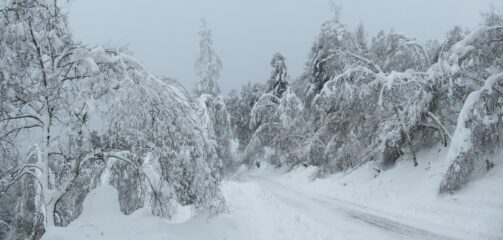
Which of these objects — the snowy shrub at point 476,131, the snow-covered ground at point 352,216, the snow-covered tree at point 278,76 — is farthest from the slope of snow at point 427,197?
the snow-covered tree at point 278,76

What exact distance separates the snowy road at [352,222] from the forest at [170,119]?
2.64m

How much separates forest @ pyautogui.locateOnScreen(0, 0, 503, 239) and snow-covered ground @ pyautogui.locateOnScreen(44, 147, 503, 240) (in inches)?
18.0

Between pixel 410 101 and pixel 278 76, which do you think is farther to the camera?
pixel 278 76

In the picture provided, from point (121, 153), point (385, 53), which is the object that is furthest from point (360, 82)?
point (121, 153)

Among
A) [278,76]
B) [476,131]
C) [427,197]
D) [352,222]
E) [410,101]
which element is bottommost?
[352,222]

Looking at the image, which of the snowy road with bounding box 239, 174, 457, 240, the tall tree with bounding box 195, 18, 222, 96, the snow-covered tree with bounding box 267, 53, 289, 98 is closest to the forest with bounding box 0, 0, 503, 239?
the snowy road with bounding box 239, 174, 457, 240

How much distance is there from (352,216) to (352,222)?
985mm

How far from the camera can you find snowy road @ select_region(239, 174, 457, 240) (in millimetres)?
9672

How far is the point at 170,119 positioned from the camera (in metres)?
8.55

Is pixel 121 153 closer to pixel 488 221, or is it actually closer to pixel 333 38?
pixel 488 221

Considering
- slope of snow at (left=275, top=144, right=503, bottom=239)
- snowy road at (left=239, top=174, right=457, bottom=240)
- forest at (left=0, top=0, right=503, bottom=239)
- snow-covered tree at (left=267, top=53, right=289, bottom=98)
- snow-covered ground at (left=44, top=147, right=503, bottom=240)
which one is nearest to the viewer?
forest at (left=0, top=0, right=503, bottom=239)

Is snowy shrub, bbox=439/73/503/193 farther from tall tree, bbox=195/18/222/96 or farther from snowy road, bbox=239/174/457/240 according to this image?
tall tree, bbox=195/18/222/96

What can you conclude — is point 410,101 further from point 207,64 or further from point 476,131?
point 207,64

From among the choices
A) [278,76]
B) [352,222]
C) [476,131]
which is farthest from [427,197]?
[278,76]
